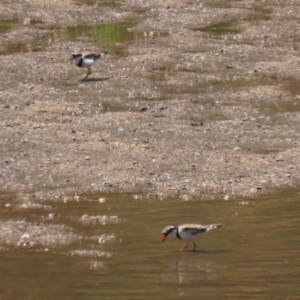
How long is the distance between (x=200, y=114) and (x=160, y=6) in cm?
1002

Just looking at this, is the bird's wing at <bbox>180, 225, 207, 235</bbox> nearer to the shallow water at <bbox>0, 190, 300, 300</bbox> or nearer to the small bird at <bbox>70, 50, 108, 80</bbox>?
the shallow water at <bbox>0, 190, 300, 300</bbox>

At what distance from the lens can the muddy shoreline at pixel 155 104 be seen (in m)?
14.1

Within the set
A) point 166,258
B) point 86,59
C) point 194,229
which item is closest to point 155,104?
point 86,59

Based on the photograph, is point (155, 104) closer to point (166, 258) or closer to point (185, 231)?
point (185, 231)

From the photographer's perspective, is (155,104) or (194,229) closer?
(194,229)

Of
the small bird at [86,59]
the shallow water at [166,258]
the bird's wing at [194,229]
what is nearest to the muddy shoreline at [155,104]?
the small bird at [86,59]

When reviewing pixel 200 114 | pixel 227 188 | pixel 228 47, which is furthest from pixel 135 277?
pixel 228 47

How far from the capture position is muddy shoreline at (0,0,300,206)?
14.1m

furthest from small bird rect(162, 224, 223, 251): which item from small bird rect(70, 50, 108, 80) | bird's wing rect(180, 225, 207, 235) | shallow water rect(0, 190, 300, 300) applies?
small bird rect(70, 50, 108, 80)

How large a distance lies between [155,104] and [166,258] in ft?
24.5

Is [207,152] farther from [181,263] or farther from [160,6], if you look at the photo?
[160,6]

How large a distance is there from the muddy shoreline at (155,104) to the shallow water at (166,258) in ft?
2.26

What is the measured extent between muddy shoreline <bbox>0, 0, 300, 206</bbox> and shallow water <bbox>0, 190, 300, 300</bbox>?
690mm

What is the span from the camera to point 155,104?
59.4 feet
